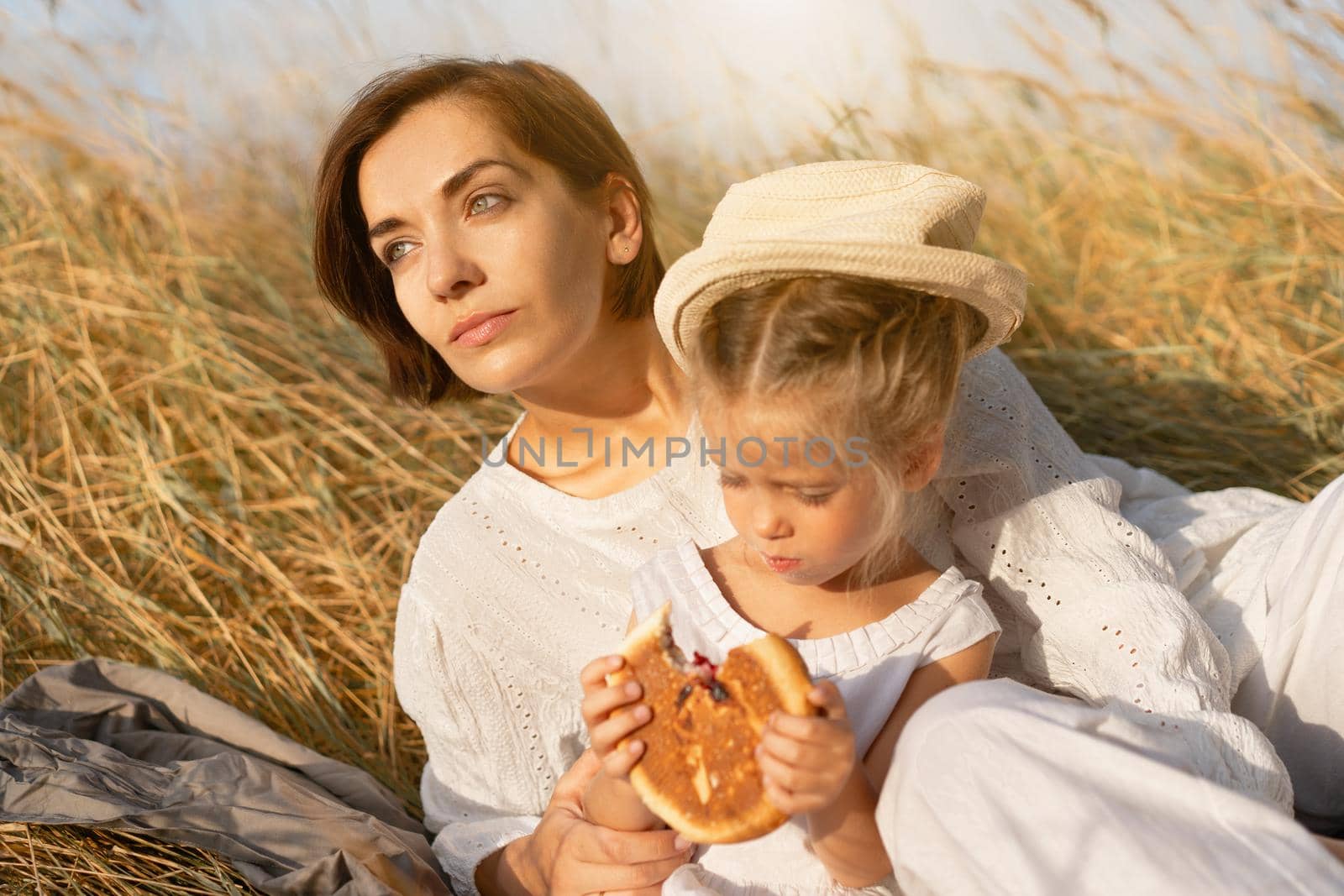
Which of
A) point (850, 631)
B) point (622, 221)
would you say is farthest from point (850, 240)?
point (622, 221)

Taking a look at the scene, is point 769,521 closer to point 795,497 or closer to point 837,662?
point 795,497

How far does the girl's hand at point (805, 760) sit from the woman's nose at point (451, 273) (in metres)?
1.13

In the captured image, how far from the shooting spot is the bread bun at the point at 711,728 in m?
1.65

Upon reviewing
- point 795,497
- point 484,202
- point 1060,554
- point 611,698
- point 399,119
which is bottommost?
point 1060,554

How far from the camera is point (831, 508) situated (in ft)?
5.98

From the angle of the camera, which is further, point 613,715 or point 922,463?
point 922,463

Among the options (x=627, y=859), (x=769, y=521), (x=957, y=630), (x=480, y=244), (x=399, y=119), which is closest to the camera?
(x=769, y=521)

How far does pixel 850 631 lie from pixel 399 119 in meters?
1.41

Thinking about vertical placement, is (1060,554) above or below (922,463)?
below

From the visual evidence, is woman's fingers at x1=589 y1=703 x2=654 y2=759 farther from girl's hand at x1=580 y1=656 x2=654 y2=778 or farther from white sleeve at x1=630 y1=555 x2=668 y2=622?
white sleeve at x1=630 y1=555 x2=668 y2=622

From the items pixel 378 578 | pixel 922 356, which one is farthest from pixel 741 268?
pixel 378 578

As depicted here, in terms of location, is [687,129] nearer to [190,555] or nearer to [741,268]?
[190,555]

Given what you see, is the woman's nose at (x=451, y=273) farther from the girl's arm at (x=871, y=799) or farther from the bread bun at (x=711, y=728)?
the girl's arm at (x=871, y=799)

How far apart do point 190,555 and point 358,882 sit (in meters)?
1.71
